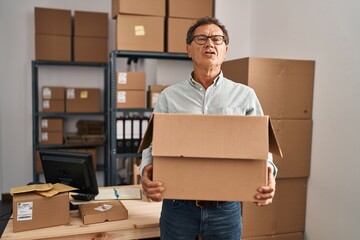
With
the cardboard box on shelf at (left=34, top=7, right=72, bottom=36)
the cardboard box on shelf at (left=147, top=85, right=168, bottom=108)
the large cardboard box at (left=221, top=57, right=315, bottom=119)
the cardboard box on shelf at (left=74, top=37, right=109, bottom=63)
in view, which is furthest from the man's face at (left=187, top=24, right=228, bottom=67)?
the cardboard box on shelf at (left=34, top=7, right=72, bottom=36)

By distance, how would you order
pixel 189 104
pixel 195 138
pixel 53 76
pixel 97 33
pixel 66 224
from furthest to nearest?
1. pixel 53 76
2. pixel 97 33
3. pixel 66 224
4. pixel 189 104
5. pixel 195 138

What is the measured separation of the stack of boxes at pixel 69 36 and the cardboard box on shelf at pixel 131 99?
1.34 m

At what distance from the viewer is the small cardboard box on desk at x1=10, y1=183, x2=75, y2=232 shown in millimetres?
1396

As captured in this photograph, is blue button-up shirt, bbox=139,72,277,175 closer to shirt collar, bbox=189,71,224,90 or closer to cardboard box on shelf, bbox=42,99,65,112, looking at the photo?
shirt collar, bbox=189,71,224,90

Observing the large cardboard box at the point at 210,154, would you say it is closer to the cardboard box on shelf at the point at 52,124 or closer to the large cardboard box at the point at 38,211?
the large cardboard box at the point at 38,211

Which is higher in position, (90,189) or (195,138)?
(195,138)

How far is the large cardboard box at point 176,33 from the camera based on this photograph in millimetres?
2715

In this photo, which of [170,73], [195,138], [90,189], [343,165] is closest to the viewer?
[195,138]

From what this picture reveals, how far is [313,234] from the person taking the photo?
2115 millimetres

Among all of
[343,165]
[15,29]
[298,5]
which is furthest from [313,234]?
[15,29]

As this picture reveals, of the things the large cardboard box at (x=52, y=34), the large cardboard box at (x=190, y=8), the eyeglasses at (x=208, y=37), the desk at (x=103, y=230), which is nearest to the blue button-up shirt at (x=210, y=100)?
the eyeglasses at (x=208, y=37)

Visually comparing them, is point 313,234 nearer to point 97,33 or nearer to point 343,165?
point 343,165

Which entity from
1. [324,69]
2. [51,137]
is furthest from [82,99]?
[324,69]

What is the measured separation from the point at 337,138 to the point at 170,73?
1683 mm
